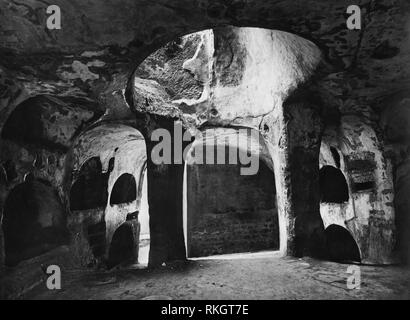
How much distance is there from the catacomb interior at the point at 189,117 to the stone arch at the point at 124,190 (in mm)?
52

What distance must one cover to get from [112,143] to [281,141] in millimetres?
3464

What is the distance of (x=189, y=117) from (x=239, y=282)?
310cm

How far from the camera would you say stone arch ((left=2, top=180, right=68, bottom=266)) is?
420 cm

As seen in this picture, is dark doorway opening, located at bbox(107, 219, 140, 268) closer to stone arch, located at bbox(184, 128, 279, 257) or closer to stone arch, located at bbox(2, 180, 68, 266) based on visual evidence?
stone arch, located at bbox(184, 128, 279, 257)

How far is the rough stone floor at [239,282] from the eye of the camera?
336cm

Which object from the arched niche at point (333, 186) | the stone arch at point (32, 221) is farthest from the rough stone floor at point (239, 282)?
the arched niche at point (333, 186)

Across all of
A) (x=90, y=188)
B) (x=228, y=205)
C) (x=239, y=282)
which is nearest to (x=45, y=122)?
(x=90, y=188)

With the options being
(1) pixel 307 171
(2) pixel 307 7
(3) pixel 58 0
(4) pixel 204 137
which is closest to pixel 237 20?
(2) pixel 307 7

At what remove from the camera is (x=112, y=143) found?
652 centimetres

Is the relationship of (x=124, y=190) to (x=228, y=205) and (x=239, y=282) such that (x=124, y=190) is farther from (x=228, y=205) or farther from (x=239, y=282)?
(x=239, y=282)

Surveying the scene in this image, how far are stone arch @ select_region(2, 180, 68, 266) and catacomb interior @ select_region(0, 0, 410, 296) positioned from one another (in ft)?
0.08

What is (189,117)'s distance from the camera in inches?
228

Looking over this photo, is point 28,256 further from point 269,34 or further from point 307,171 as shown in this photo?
point 269,34

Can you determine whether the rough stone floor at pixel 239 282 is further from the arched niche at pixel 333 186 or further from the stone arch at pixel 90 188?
the arched niche at pixel 333 186
